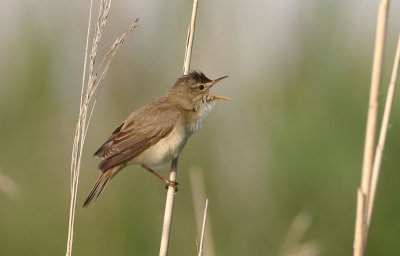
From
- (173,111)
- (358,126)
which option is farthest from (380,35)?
(358,126)

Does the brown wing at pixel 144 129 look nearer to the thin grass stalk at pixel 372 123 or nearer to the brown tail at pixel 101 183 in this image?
the brown tail at pixel 101 183

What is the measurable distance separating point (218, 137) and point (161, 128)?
163 centimetres

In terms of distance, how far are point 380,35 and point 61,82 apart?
13.2 ft

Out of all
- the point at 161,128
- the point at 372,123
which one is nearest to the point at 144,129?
the point at 161,128

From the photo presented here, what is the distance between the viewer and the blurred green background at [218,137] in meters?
5.14

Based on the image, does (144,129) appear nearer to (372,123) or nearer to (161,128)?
(161,128)

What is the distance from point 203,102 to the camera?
15.0 feet

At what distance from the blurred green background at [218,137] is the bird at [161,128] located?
1092 mm

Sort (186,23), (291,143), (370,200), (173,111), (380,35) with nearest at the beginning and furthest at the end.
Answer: (380,35)
(370,200)
(173,111)
(291,143)
(186,23)

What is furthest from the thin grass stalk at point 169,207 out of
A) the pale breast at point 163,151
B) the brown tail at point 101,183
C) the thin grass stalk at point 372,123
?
the thin grass stalk at point 372,123

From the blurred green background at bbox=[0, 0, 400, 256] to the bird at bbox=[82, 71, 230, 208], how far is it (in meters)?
1.09

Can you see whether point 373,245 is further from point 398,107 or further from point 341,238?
point 398,107

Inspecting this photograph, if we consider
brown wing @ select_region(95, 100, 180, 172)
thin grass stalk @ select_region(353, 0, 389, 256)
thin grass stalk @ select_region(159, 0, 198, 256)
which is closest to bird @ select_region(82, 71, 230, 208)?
brown wing @ select_region(95, 100, 180, 172)

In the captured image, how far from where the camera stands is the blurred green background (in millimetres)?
5141
